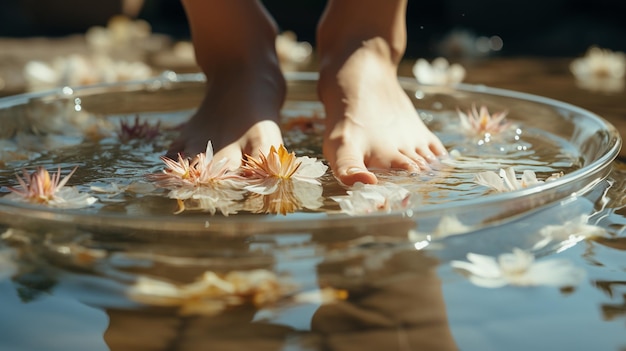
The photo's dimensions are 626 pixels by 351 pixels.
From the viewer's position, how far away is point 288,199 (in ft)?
3.86

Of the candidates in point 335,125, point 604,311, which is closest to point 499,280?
point 604,311

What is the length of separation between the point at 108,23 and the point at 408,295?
13.4 ft

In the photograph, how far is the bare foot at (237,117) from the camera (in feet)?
4.56

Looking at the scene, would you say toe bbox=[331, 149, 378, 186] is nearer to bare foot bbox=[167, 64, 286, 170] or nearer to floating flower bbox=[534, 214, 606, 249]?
bare foot bbox=[167, 64, 286, 170]

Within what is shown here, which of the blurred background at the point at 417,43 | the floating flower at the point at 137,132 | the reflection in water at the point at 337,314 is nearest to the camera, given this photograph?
the reflection in water at the point at 337,314

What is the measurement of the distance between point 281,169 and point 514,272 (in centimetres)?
42

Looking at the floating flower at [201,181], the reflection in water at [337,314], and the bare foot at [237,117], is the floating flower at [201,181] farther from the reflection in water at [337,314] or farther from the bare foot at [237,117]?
the reflection in water at [337,314]

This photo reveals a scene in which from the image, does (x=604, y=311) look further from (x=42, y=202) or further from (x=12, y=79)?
(x=12, y=79)

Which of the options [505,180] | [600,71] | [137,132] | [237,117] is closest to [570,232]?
[505,180]

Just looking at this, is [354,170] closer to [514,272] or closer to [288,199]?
[288,199]

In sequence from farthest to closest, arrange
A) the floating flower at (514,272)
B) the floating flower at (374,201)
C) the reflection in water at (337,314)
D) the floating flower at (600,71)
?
1. the floating flower at (600,71)
2. the floating flower at (374,201)
3. the floating flower at (514,272)
4. the reflection in water at (337,314)

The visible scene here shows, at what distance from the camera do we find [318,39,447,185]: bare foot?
136 cm

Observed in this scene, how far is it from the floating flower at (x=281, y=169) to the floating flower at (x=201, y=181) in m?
0.03

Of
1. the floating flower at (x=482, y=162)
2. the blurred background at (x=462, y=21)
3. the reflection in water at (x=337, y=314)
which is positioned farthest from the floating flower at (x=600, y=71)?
the reflection in water at (x=337, y=314)
